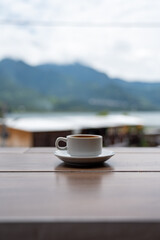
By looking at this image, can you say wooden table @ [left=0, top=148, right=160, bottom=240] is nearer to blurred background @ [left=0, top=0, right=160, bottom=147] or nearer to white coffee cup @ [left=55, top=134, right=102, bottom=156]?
white coffee cup @ [left=55, top=134, right=102, bottom=156]

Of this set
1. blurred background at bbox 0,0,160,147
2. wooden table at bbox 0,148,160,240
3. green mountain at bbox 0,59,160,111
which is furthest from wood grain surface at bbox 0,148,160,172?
green mountain at bbox 0,59,160,111

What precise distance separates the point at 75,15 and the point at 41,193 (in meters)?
4.36

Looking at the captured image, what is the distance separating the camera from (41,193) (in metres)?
0.53

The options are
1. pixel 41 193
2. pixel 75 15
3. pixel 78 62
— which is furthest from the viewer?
pixel 78 62

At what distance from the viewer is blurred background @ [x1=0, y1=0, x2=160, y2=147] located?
4.32m

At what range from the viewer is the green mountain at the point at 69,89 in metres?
5.39

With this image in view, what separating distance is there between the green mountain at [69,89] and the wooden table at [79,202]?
15.2 ft

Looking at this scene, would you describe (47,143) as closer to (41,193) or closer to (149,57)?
(149,57)

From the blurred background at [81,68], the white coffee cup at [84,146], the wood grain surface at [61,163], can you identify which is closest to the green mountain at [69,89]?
the blurred background at [81,68]

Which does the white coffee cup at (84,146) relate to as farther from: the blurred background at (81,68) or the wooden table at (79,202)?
the blurred background at (81,68)

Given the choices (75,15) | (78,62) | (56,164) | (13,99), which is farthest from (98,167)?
(78,62)

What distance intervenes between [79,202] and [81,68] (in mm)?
5774

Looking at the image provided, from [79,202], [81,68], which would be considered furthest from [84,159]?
[81,68]

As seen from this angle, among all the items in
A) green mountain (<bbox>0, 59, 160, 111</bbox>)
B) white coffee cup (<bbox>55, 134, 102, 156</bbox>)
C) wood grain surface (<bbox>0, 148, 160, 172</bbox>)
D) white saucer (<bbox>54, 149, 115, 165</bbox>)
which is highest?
green mountain (<bbox>0, 59, 160, 111</bbox>)
